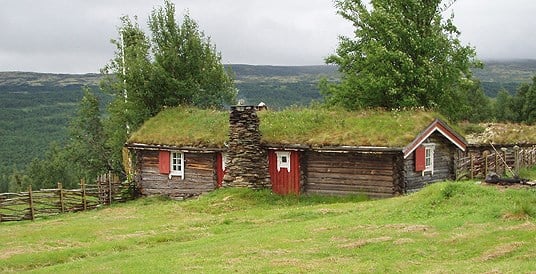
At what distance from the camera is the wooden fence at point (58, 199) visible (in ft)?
100

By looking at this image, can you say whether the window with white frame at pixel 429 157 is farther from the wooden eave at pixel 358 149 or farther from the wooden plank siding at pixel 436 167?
the wooden eave at pixel 358 149

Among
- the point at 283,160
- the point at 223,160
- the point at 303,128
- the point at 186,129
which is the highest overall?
the point at 303,128

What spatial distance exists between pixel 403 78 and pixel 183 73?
48.0 feet

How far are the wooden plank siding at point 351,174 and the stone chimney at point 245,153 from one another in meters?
2.35

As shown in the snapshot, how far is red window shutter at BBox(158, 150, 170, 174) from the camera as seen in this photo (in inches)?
1395

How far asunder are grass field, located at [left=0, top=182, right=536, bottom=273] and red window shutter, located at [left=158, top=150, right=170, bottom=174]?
968cm

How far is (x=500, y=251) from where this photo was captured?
14.1 metres

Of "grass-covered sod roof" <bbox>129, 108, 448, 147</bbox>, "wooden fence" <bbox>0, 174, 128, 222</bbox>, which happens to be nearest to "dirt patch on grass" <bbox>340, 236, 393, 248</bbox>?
"grass-covered sod roof" <bbox>129, 108, 448, 147</bbox>

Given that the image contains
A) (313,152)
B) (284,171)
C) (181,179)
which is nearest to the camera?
(313,152)

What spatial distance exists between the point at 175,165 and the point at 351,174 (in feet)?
34.9

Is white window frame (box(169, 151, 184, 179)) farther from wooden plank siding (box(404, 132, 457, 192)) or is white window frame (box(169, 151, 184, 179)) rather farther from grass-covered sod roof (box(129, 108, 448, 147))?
wooden plank siding (box(404, 132, 457, 192))

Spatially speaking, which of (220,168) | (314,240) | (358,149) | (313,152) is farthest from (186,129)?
(314,240)

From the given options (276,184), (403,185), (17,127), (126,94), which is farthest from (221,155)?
(17,127)

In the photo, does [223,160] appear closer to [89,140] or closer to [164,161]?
[164,161]
